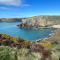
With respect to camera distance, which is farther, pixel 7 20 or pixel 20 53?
pixel 7 20

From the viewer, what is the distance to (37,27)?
17.3 metres

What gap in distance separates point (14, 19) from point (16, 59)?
5118 millimetres

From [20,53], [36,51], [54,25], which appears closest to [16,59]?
[20,53]

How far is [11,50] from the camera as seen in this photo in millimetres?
8078

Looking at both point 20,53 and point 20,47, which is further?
point 20,47

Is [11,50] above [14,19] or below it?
below

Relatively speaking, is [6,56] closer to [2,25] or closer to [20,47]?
[20,47]

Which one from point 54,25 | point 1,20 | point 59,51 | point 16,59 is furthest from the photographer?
point 54,25

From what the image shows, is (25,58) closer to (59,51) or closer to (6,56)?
(6,56)

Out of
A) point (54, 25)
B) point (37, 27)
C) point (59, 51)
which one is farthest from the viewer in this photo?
point (37, 27)

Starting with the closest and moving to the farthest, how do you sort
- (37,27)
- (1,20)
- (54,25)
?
(1,20) < (54,25) < (37,27)

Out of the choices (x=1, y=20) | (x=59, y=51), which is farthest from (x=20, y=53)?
(x=1, y=20)

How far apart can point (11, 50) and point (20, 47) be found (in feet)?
1.93

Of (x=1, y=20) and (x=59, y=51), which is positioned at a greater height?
(x=1, y=20)
